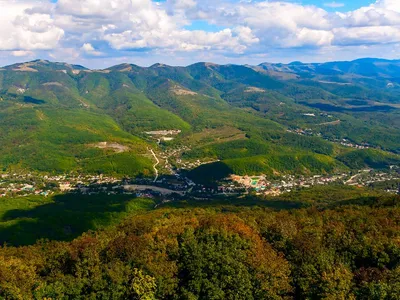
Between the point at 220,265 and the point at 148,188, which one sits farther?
the point at 148,188

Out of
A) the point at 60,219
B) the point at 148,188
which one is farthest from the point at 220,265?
the point at 148,188

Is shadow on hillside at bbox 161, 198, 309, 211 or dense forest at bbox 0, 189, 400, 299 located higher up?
dense forest at bbox 0, 189, 400, 299

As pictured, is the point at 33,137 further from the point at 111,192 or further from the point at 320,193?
the point at 320,193

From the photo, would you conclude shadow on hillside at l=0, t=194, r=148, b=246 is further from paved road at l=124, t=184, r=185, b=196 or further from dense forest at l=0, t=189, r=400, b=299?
dense forest at l=0, t=189, r=400, b=299

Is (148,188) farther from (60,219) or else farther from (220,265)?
(220,265)

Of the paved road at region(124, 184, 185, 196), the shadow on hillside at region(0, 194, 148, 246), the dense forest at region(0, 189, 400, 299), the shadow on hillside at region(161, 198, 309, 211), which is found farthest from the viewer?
the paved road at region(124, 184, 185, 196)

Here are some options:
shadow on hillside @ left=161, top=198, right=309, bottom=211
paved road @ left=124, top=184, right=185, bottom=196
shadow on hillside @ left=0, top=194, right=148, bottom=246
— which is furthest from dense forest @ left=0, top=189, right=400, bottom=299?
paved road @ left=124, top=184, right=185, bottom=196

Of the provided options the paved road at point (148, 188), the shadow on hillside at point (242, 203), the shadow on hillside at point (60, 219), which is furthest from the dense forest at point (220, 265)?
the paved road at point (148, 188)
